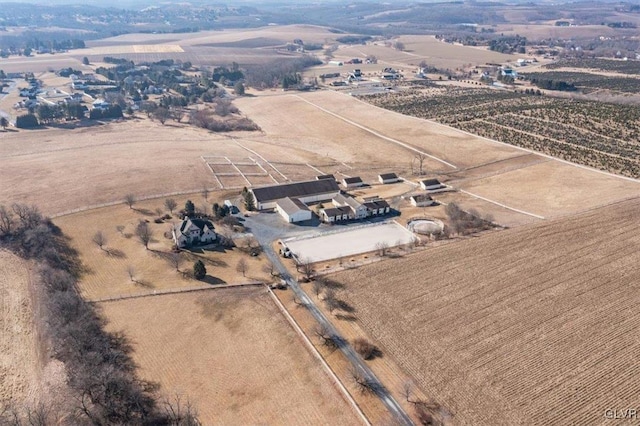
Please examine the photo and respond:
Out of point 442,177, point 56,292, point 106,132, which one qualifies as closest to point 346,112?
point 442,177

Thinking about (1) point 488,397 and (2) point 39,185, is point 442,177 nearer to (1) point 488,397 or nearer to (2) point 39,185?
(1) point 488,397

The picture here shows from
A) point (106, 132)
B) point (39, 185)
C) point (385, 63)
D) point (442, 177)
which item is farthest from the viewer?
point (385, 63)

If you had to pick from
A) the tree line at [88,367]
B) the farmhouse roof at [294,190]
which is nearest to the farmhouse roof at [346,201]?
the farmhouse roof at [294,190]

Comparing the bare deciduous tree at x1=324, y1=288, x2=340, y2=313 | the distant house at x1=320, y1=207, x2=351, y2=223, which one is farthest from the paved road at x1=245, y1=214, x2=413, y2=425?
the distant house at x1=320, y1=207, x2=351, y2=223

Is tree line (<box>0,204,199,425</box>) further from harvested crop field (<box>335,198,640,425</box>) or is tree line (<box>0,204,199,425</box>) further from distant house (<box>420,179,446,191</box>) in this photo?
distant house (<box>420,179,446,191</box>)

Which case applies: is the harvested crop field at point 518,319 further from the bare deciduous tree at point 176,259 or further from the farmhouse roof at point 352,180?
the farmhouse roof at point 352,180
